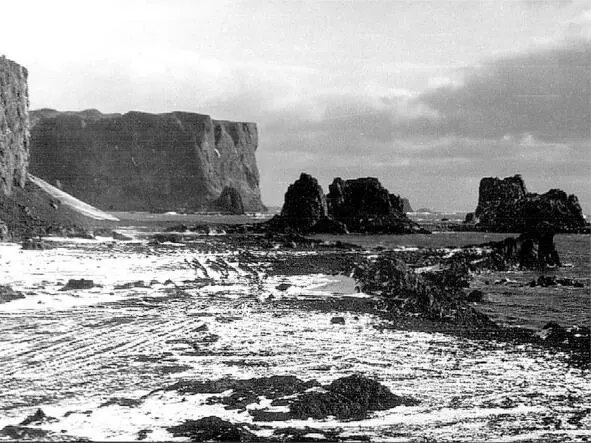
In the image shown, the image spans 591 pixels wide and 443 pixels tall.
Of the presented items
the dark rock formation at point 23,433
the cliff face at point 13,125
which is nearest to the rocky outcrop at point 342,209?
the cliff face at point 13,125

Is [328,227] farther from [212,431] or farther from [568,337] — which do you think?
[212,431]

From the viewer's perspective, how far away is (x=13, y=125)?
6825 cm

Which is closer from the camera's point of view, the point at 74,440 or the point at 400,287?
the point at 74,440

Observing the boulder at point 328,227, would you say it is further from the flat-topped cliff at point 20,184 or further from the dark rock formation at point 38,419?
the dark rock formation at point 38,419

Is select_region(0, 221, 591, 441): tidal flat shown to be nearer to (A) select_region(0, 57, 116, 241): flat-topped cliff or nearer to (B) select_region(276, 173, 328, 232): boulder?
(A) select_region(0, 57, 116, 241): flat-topped cliff

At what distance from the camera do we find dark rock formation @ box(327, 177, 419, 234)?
116m

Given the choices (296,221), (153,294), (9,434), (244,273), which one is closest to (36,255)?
(244,273)

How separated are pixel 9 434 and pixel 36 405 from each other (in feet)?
5.50

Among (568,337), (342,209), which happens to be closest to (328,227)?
(342,209)

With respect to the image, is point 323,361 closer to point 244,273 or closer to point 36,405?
point 36,405

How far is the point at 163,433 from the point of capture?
10.1m

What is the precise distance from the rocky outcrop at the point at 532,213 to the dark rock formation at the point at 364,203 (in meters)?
21.5

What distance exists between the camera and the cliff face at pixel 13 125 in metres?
62.4

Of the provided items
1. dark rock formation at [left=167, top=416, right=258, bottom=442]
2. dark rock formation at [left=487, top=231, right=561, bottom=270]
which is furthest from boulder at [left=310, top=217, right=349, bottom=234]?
dark rock formation at [left=167, top=416, right=258, bottom=442]
